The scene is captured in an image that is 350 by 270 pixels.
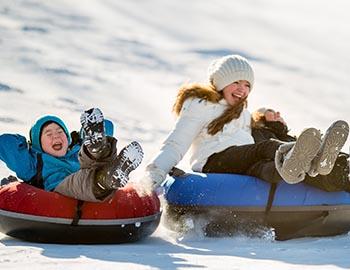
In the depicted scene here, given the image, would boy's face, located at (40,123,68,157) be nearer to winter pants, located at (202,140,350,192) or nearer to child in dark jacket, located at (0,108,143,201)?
child in dark jacket, located at (0,108,143,201)

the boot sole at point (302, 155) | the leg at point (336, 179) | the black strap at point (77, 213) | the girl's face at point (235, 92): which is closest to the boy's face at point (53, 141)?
the black strap at point (77, 213)

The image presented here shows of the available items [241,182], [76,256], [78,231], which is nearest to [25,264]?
[76,256]

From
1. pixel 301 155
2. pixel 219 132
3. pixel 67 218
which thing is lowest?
pixel 67 218

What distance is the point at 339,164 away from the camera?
458 centimetres

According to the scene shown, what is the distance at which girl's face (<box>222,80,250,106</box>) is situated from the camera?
5363mm

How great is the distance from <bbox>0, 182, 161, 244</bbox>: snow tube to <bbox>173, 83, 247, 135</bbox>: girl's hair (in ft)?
3.50

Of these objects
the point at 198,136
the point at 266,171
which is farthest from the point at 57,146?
the point at 266,171

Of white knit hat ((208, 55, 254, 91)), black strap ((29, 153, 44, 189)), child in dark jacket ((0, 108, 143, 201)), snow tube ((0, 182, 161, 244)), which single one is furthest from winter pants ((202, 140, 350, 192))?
black strap ((29, 153, 44, 189))

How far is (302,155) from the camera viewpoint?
4.16 meters

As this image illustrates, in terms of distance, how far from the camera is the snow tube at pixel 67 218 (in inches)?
169

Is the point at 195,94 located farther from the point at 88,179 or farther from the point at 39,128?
the point at 88,179

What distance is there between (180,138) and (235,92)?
675 millimetres

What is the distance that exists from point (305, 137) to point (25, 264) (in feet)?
6.40

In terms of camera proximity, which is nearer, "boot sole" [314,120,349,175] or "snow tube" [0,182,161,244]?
"boot sole" [314,120,349,175]
